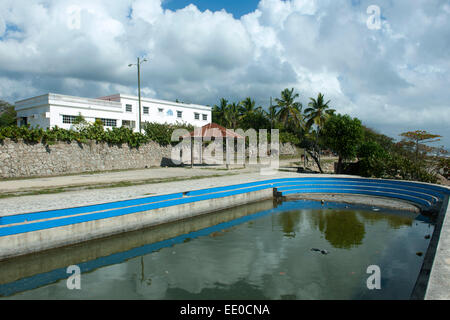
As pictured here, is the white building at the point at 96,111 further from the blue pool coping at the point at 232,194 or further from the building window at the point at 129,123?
the blue pool coping at the point at 232,194

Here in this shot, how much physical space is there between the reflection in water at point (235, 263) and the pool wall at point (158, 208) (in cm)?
34

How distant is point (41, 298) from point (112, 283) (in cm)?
128

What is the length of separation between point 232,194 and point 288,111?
1317 inches

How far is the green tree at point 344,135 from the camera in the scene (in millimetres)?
20734

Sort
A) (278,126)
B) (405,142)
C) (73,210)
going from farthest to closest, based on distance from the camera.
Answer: (278,126) → (405,142) → (73,210)

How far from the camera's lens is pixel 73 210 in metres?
8.23

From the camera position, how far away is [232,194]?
44.6ft

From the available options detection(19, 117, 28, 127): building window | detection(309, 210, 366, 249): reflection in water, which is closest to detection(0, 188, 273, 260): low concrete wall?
detection(309, 210, 366, 249): reflection in water

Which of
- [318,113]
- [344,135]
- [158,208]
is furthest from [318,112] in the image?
[158,208]

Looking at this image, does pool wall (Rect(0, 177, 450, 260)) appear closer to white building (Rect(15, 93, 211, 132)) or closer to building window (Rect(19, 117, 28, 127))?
white building (Rect(15, 93, 211, 132))

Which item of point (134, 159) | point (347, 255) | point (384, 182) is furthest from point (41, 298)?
point (134, 159)

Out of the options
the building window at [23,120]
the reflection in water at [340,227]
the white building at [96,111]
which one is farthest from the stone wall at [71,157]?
the reflection in water at [340,227]

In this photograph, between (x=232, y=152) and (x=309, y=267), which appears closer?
(x=309, y=267)
